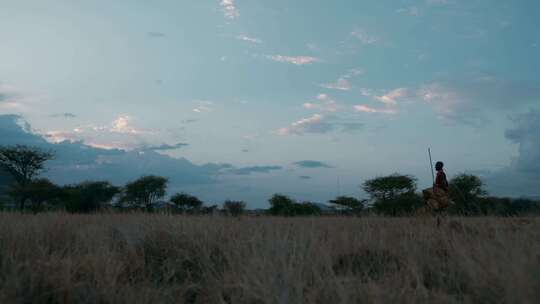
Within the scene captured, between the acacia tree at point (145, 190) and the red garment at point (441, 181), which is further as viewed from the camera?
the acacia tree at point (145, 190)

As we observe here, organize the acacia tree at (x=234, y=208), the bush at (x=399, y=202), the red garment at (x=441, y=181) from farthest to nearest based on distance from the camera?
1. the bush at (x=399, y=202)
2. the acacia tree at (x=234, y=208)
3. the red garment at (x=441, y=181)

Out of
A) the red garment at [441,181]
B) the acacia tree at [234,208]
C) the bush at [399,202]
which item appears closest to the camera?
the red garment at [441,181]

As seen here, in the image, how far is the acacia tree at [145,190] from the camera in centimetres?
4516

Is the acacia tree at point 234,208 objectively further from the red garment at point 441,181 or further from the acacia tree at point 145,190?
the acacia tree at point 145,190

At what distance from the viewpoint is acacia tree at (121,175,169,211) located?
45.2m

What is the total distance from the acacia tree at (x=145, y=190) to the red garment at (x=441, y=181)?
37.7 meters

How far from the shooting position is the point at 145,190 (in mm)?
46000

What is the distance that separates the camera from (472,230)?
7801 mm

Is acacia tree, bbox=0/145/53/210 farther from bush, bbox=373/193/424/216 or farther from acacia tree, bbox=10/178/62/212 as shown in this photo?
bush, bbox=373/193/424/216

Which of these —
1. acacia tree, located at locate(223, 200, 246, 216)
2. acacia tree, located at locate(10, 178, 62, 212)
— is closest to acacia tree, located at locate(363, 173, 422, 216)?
acacia tree, located at locate(223, 200, 246, 216)

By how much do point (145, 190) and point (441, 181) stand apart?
40.1 metres

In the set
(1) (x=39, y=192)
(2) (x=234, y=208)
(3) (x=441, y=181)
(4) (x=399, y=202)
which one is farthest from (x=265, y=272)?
(1) (x=39, y=192)

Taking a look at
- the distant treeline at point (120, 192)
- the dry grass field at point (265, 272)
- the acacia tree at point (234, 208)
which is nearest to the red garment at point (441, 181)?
the dry grass field at point (265, 272)

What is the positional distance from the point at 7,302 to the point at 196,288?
165 centimetres
